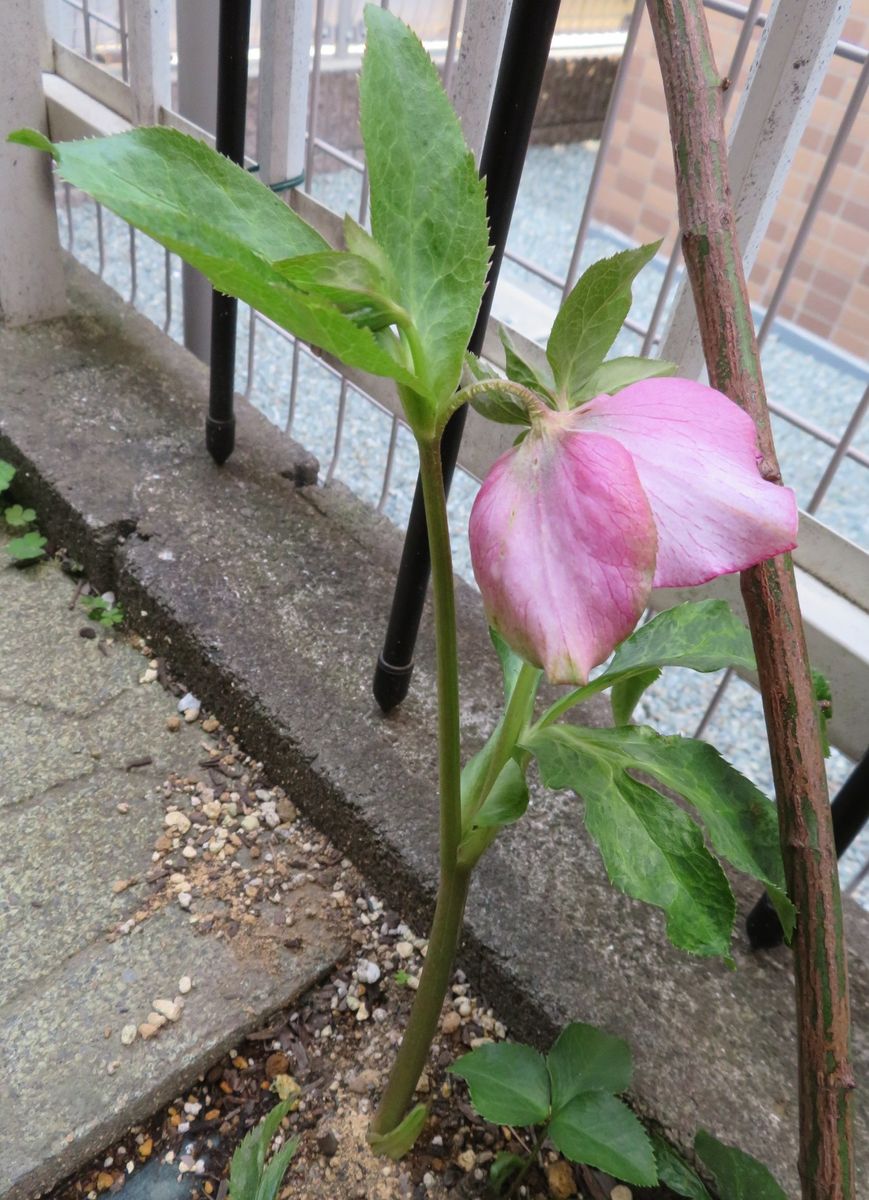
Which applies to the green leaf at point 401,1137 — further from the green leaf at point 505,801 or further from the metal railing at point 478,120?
the metal railing at point 478,120

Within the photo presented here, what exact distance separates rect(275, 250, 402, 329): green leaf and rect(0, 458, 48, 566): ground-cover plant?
985 mm

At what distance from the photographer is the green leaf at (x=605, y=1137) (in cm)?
61

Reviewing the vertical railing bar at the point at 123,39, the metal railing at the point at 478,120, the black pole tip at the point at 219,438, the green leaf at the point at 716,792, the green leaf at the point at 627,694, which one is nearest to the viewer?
the green leaf at the point at 716,792

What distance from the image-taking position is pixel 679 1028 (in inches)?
30.8

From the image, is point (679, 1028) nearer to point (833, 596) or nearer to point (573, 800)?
point (573, 800)

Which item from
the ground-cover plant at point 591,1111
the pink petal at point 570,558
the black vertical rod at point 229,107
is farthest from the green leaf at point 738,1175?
the black vertical rod at point 229,107

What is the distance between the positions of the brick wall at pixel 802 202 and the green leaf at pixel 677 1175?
64.5 inches

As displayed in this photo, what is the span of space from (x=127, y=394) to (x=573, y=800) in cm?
86

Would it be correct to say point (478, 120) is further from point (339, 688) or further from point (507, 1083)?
point (507, 1083)

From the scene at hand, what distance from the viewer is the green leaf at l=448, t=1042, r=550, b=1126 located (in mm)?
656

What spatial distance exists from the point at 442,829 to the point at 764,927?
39 centimetres

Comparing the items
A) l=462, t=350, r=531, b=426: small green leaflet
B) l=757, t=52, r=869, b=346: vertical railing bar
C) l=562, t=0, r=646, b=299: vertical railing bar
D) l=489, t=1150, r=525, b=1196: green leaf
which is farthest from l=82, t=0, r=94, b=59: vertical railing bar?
l=489, t=1150, r=525, b=1196: green leaf

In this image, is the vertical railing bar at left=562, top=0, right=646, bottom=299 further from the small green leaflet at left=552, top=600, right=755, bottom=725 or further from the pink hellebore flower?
the pink hellebore flower

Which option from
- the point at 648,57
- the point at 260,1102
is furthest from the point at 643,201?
the point at 260,1102
